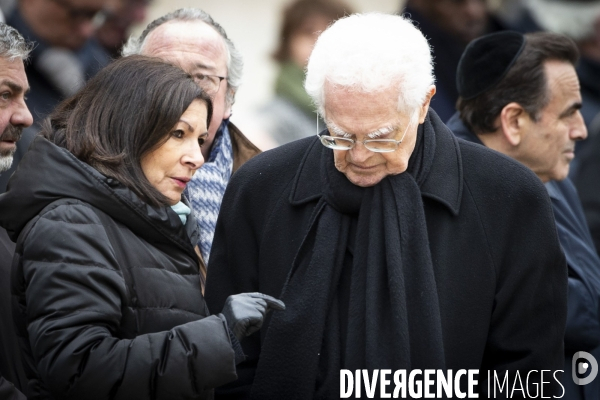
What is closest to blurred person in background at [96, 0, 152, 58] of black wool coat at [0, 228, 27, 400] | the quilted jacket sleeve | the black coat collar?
black wool coat at [0, 228, 27, 400]

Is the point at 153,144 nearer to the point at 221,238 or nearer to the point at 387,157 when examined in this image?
the point at 221,238

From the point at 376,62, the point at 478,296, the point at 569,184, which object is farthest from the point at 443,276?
the point at 569,184

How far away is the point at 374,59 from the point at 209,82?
1262mm

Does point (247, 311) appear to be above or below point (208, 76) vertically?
below

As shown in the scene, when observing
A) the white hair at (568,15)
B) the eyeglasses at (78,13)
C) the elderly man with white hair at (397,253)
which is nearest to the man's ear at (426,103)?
the elderly man with white hair at (397,253)

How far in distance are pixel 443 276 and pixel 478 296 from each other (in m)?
0.12

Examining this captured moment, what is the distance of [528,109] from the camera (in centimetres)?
428

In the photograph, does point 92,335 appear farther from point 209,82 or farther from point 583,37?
point 583,37

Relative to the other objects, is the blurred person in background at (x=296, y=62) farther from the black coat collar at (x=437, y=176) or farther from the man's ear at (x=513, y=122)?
the black coat collar at (x=437, y=176)

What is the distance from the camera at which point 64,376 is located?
2.64 meters

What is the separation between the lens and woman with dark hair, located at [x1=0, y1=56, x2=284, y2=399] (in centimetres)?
265

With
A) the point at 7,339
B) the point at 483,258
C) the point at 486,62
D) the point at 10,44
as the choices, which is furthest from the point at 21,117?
the point at 486,62

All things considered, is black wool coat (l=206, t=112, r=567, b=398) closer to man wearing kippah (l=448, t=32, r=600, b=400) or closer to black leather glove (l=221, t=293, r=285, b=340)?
black leather glove (l=221, t=293, r=285, b=340)

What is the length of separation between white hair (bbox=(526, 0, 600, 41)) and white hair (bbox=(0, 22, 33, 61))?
4657 millimetres
